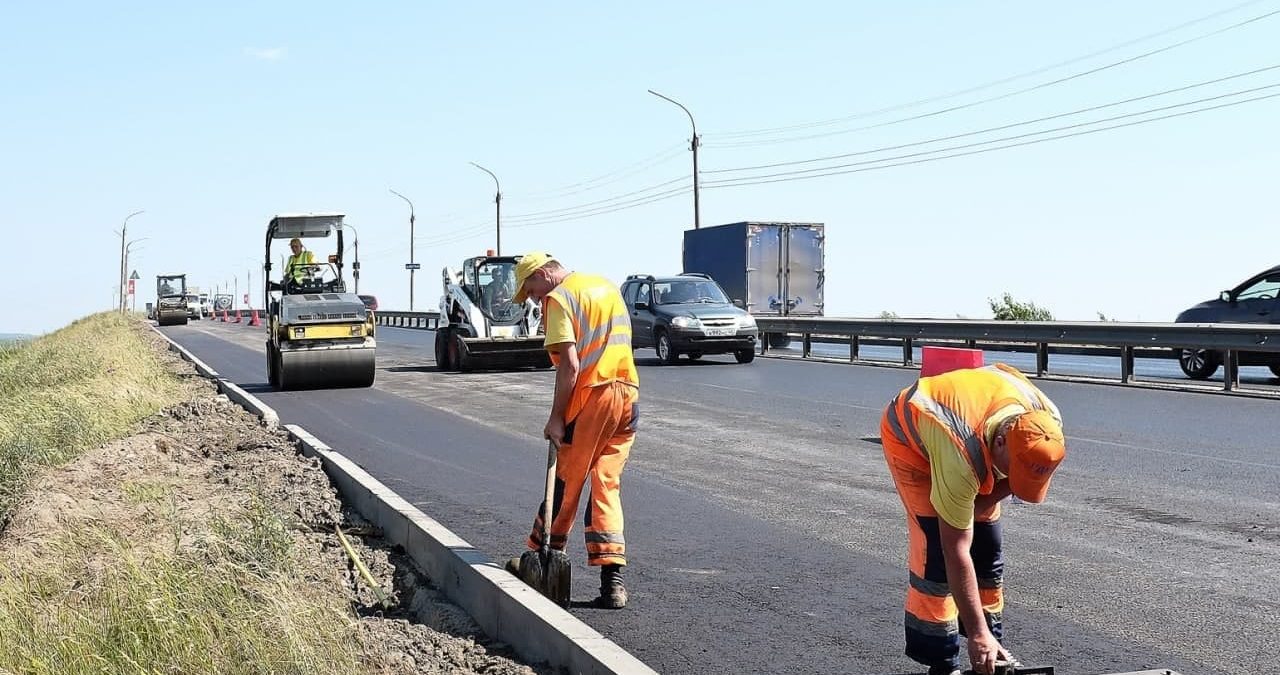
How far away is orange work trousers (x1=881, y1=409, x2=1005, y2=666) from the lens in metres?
4.30

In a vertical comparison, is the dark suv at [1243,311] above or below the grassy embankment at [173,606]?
above

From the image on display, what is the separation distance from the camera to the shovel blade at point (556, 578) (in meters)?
6.11

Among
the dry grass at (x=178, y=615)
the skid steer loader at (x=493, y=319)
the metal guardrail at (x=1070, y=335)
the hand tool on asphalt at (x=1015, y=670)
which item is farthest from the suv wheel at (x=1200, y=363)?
the hand tool on asphalt at (x=1015, y=670)

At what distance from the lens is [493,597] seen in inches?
236

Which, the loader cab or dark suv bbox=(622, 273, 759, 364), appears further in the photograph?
dark suv bbox=(622, 273, 759, 364)

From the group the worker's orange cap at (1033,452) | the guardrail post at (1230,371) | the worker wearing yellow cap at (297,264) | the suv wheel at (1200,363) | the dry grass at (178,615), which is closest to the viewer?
the worker's orange cap at (1033,452)

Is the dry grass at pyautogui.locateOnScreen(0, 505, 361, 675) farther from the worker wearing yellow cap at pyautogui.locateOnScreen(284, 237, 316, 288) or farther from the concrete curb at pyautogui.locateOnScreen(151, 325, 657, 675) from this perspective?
the worker wearing yellow cap at pyautogui.locateOnScreen(284, 237, 316, 288)

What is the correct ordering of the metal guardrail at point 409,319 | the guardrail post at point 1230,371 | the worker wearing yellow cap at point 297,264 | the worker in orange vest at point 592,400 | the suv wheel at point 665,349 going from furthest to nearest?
the metal guardrail at point 409,319, the suv wheel at point 665,349, the worker wearing yellow cap at point 297,264, the guardrail post at point 1230,371, the worker in orange vest at point 592,400

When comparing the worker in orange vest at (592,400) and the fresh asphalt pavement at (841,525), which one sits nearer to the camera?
the fresh asphalt pavement at (841,525)

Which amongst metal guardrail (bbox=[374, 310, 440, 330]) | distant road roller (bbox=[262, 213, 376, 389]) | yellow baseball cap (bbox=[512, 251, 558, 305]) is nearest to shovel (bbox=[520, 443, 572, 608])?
yellow baseball cap (bbox=[512, 251, 558, 305])

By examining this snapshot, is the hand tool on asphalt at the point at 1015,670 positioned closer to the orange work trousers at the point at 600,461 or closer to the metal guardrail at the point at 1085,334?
the orange work trousers at the point at 600,461

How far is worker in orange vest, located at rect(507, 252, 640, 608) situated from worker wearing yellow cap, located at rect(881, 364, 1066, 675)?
2039 mm

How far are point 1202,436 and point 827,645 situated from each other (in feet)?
28.8

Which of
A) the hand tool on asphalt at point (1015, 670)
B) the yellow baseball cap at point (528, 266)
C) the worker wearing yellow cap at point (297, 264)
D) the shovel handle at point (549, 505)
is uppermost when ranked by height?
the worker wearing yellow cap at point (297, 264)
